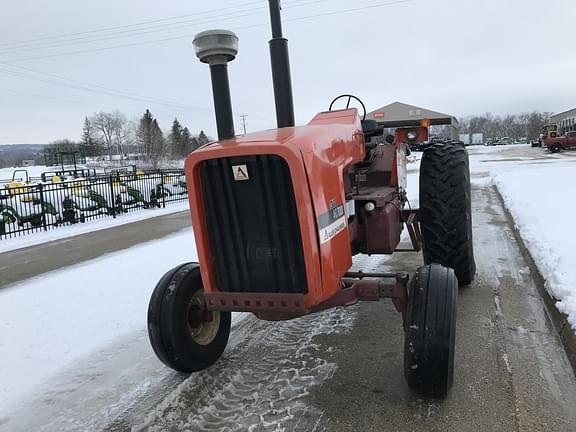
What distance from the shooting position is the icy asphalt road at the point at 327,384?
2.75 meters

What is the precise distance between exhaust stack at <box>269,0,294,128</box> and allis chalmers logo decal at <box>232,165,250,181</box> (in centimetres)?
98

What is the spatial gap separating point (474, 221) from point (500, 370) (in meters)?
5.93

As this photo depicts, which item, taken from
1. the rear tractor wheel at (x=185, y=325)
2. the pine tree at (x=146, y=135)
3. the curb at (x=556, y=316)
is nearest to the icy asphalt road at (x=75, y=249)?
the rear tractor wheel at (x=185, y=325)

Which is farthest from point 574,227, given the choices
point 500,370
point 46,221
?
point 46,221

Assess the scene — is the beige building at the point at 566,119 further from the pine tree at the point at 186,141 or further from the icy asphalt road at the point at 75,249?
the icy asphalt road at the point at 75,249

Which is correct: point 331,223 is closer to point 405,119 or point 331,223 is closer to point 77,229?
point 405,119

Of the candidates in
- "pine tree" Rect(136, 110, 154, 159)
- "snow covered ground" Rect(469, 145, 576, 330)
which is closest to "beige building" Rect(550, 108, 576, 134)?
"pine tree" Rect(136, 110, 154, 159)

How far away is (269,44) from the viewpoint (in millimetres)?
3621

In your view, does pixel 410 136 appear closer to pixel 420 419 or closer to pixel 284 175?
pixel 284 175

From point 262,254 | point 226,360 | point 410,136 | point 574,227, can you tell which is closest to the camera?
point 262,254

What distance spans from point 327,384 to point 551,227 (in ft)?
16.9

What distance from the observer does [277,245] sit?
283 cm

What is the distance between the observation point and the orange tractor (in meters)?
2.72

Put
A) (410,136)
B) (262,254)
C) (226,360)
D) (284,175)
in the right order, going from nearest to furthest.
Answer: (284,175)
(262,254)
(226,360)
(410,136)
